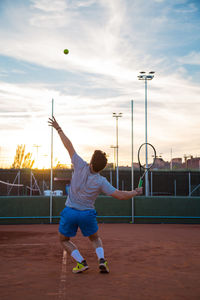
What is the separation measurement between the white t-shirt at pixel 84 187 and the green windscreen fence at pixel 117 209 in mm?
10128

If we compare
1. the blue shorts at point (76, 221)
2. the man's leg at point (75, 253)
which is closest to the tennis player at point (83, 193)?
the blue shorts at point (76, 221)

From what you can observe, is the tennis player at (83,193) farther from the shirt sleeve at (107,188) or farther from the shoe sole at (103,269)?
the shoe sole at (103,269)

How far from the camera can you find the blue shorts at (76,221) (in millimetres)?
5441

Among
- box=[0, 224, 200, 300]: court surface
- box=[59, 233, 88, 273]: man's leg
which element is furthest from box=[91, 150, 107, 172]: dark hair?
box=[0, 224, 200, 300]: court surface

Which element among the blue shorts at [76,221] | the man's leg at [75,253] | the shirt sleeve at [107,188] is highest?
the shirt sleeve at [107,188]

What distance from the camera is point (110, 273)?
5863 mm

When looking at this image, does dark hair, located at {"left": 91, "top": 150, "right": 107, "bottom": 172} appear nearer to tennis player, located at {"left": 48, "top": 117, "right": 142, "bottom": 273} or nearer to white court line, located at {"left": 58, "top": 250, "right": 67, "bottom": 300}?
tennis player, located at {"left": 48, "top": 117, "right": 142, "bottom": 273}

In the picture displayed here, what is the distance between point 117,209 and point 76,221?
408 inches

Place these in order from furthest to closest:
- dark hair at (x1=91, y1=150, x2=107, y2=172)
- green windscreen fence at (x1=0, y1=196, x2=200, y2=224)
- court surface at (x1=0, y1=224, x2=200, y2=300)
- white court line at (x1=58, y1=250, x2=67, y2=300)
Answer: green windscreen fence at (x1=0, y1=196, x2=200, y2=224) → dark hair at (x1=91, y1=150, x2=107, y2=172) → court surface at (x1=0, y1=224, x2=200, y2=300) → white court line at (x1=58, y1=250, x2=67, y2=300)

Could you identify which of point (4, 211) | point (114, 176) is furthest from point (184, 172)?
point (4, 211)

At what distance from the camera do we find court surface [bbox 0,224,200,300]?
4703 mm

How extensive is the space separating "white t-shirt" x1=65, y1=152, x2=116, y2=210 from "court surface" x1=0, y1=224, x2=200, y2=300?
1.09 meters

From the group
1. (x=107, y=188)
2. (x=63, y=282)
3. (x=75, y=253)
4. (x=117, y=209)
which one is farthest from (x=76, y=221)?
(x=117, y=209)

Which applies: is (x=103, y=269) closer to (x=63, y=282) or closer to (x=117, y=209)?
(x=63, y=282)
